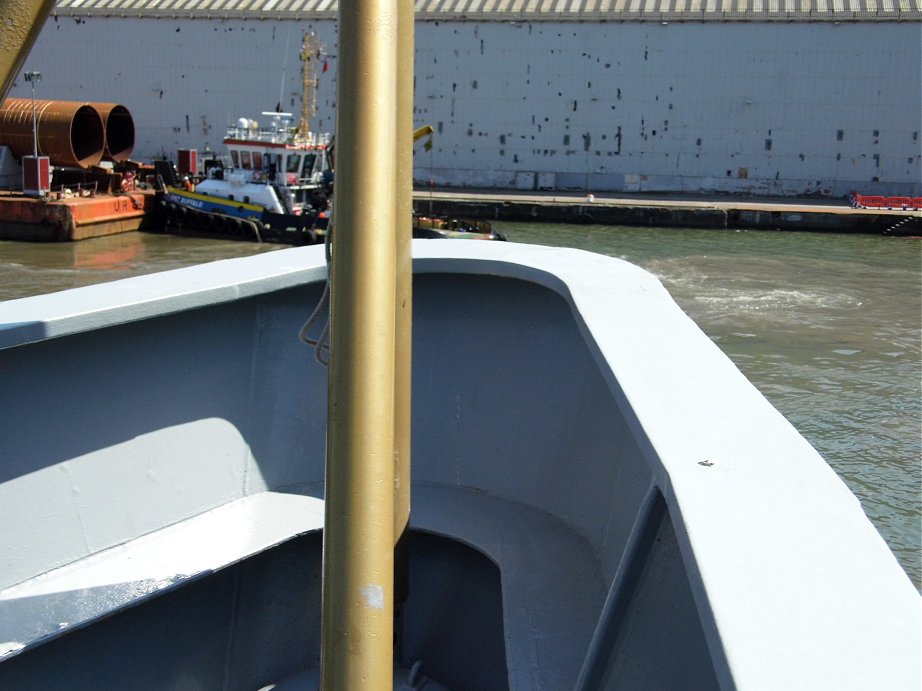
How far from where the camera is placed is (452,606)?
3.16 m

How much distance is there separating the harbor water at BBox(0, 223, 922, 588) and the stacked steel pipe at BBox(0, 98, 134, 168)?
3.83 meters

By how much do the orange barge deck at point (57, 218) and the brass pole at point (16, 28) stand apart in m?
20.7

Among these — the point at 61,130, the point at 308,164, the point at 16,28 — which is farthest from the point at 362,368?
the point at 61,130

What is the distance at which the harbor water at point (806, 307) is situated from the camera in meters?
8.02

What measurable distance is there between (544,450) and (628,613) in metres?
1.45

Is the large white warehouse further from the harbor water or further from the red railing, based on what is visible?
the harbor water

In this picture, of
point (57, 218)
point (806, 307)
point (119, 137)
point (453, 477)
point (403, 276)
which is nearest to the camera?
point (403, 276)

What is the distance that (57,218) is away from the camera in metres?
20.9

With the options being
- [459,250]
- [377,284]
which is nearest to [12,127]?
[459,250]

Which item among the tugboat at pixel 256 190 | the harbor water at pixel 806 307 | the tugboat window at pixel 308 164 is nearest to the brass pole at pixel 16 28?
the harbor water at pixel 806 307

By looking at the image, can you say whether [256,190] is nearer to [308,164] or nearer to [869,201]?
[308,164]

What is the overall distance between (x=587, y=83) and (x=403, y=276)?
29.6 meters

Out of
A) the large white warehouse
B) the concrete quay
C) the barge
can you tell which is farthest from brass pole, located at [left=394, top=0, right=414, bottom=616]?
the large white warehouse

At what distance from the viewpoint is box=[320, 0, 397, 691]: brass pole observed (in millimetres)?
1480
